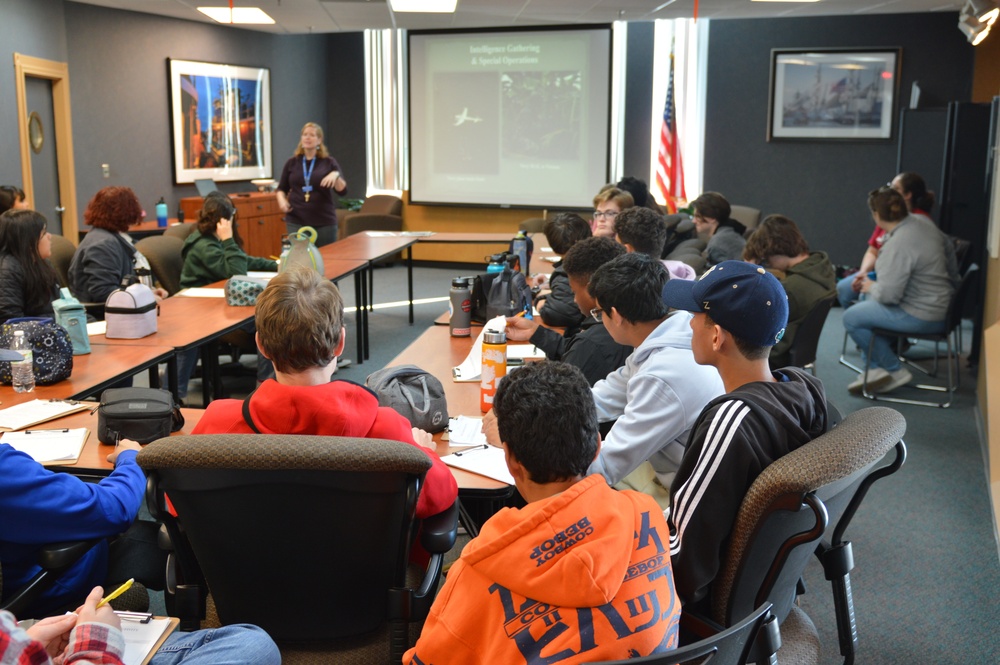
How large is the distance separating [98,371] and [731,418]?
2.43 m

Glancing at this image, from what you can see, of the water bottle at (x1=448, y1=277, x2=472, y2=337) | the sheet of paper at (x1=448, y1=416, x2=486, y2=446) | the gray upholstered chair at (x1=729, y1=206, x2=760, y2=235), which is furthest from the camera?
the gray upholstered chair at (x1=729, y1=206, x2=760, y2=235)

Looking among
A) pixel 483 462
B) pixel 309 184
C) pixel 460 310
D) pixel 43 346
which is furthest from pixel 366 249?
pixel 483 462

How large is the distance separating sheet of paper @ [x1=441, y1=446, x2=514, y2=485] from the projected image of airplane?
853cm

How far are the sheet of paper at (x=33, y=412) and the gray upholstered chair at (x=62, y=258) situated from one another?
101 inches

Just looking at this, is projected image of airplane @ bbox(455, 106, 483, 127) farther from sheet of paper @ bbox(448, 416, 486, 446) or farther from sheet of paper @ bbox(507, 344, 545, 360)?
sheet of paper @ bbox(448, 416, 486, 446)

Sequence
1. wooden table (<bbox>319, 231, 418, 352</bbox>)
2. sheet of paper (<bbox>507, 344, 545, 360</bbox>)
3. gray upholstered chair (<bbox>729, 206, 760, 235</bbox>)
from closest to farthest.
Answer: sheet of paper (<bbox>507, 344, 545, 360</bbox>) < wooden table (<bbox>319, 231, 418, 352</bbox>) < gray upholstered chair (<bbox>729, 206, 760, 235</bbox>)

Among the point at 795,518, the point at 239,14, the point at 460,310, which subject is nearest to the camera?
the point at 795,518

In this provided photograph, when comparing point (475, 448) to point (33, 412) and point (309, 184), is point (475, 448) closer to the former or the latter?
point (33, 412)

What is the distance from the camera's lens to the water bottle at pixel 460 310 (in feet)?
12.8

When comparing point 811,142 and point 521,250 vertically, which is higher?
point 811,142

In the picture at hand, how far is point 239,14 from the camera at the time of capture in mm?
8180

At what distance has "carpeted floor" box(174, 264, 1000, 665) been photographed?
2.88 meters

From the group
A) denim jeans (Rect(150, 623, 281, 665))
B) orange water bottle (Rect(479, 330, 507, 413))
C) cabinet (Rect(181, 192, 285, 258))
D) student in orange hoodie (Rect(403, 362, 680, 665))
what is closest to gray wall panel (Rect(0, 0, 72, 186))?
cabinet (Rect(181, 192, 285, 258))

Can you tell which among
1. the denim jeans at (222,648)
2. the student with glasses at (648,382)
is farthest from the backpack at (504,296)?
the denim jeans at (222,648)
